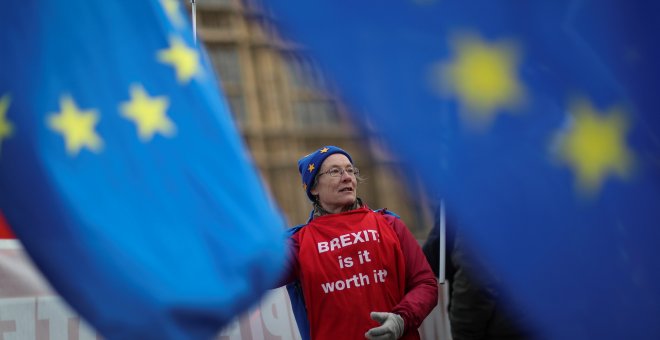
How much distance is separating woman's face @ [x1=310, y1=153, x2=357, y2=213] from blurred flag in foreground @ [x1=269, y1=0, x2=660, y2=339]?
5.52 feet

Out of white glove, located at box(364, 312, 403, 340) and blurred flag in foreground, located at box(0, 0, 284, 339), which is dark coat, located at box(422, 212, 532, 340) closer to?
white glove, located at box(364, 312, 403, 340)

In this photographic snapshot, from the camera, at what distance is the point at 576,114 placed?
5.42ft

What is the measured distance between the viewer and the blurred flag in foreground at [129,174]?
1.94 meters

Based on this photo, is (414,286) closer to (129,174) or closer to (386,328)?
(386,328)

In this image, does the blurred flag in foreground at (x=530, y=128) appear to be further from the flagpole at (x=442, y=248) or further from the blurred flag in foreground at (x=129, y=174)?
the flagpole at (x=442, y=248)

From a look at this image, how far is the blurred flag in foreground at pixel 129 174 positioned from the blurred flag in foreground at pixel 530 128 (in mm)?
568

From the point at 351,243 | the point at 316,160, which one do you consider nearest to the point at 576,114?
the point at 351,243

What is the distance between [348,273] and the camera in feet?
10.3

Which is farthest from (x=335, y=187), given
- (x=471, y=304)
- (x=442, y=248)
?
(x=471, y=304)

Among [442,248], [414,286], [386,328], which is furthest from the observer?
[442,248]

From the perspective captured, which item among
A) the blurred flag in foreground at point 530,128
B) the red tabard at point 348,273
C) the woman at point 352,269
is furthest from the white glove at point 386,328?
the blurred flag in foreground at point 530,128

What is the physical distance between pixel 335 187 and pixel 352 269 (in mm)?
359

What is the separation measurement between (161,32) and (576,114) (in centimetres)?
109

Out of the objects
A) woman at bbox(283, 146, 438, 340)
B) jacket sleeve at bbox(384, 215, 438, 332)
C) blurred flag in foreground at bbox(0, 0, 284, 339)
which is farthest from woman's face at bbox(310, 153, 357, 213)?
blurred flag in foreground at bbox(0, 0, 284, 339)
